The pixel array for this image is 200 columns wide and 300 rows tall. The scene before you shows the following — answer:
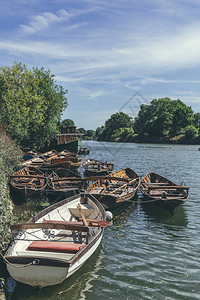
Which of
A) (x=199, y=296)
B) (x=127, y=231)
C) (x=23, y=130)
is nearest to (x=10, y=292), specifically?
(x=199, y=296)

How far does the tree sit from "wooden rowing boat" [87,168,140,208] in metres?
17.2

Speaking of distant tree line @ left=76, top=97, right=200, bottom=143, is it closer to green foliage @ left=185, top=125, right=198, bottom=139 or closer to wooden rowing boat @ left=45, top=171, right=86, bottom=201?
green foliage @ left=185, top=125, right=198, bottom=139

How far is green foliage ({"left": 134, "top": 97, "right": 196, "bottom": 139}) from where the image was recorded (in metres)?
107

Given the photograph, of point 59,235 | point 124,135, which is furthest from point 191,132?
point 59,235

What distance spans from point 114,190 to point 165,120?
97.6 m

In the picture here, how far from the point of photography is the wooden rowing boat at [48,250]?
6.29 m

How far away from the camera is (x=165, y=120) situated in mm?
107188

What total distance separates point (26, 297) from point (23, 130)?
94.2ft

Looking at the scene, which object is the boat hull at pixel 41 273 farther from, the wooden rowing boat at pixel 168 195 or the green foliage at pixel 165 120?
the green foliage at pixel 165 120

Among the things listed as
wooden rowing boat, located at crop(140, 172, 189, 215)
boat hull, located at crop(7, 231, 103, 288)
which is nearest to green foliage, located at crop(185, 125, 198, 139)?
wooden rowing boat, located at crop(140, 172, 189, 215)

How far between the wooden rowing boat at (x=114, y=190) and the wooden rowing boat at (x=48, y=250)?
293 centimetres

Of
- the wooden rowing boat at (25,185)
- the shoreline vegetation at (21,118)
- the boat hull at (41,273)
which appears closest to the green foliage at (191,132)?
the shoreline vegetation at (21,118)

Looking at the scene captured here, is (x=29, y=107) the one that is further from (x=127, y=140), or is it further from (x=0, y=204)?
(x=127, y=140)

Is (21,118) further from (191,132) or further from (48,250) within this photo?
(191,132)
